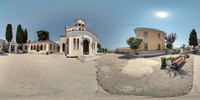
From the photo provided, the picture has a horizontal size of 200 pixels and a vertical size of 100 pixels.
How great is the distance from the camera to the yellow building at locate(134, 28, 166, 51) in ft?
57.6

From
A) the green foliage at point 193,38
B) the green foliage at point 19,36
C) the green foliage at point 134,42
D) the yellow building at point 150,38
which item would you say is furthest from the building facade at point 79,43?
the green foliage at point 193,38

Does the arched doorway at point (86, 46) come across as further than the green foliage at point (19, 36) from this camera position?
No

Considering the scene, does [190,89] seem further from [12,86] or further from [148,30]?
[148,30]

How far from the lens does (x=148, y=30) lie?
17844 millimetres

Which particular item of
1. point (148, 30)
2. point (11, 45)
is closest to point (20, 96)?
point (148, 30)

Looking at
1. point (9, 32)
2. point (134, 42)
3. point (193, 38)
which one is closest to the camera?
point (134, 42)

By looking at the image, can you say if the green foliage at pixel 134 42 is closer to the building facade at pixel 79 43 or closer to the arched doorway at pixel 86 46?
the building facade at pixel 79 43

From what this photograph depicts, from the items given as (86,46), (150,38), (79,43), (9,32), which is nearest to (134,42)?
(150,38)

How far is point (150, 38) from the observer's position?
18125 mm

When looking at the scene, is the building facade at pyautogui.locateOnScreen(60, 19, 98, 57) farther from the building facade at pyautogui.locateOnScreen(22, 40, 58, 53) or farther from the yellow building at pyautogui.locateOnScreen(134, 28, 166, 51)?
the building facade at pyautogui.locateOnScreen(22, 40, 58, 53)

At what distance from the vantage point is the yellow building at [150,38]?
17.6m

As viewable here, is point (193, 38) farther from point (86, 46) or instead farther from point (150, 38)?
point (86, 46)

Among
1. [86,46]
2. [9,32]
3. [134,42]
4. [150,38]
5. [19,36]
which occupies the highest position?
[9,32]

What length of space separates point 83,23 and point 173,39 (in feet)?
72.6
